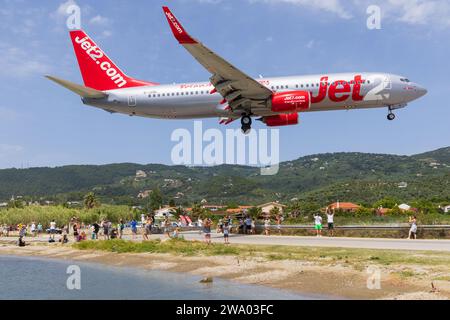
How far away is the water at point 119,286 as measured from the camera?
19.3 meters

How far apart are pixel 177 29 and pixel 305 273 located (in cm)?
1634

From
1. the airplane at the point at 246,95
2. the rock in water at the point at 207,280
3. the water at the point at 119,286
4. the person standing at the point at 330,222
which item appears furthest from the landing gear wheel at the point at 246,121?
the rock in water at the point at 207,280

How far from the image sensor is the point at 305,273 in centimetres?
2141

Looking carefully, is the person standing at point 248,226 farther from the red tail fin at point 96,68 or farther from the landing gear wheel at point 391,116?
the red tail fin at point 96,68

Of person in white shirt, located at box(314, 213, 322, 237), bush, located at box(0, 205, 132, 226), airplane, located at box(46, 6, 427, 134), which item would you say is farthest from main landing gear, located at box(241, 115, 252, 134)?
A: bush, located at box(0, 205, 132, 226)

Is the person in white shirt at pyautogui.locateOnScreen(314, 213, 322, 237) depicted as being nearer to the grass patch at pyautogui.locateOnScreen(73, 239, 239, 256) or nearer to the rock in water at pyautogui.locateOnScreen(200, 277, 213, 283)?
the grass patch at pyautogui.locateOnScreen(73, 239, 239, 256)

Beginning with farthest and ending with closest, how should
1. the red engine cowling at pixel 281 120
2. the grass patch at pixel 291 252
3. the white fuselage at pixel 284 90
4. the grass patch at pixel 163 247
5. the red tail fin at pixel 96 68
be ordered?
the red tail fin at pixel 96 68
the red engine cowling at pixel 281 120
the white fuselage at pixel 284 90
the grass patch at pixel 163 247
the grass patch at pixel 291 252

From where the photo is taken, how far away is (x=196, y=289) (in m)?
20.7

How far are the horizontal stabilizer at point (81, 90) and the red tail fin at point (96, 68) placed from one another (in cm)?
218

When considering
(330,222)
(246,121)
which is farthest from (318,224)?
(246,121)

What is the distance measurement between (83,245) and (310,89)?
1962 centimetres

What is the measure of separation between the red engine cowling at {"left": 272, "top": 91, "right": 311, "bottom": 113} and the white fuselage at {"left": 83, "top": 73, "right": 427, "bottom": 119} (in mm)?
858

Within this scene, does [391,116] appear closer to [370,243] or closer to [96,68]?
[370,243]

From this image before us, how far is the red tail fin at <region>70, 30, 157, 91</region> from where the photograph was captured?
4209cm
